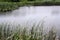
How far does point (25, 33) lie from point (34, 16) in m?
0.20

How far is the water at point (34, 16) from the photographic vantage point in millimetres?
1237

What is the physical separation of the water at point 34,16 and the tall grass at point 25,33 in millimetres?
55

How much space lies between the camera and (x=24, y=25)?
1226 millimetres

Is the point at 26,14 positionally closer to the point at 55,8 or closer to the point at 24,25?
the point at 24,25

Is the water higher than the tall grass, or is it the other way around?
the water

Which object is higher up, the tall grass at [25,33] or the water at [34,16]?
the water at [34,16]

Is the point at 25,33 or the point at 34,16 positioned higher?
the point at 34,16

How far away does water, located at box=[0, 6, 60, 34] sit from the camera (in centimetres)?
124

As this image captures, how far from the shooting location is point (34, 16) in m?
1.28

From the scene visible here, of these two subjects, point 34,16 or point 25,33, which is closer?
point 25,33

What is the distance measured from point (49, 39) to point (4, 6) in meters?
0.50

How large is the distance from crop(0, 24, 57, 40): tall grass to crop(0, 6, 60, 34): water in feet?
0.18

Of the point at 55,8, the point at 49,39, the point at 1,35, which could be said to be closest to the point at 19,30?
the point at 1,35

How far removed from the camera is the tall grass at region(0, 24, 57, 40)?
3.78 feet
